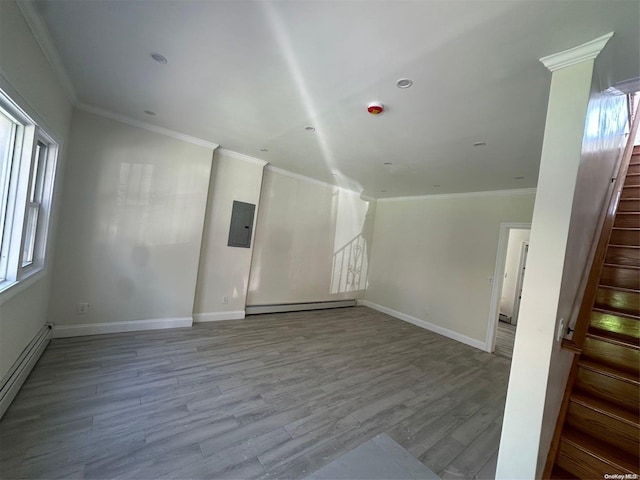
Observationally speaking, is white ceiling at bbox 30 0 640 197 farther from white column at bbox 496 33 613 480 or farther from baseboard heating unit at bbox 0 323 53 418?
baseboard heating unit at bbox 0 323 53 418

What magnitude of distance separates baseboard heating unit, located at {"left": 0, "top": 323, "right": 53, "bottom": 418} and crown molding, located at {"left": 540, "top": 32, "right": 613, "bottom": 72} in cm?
413

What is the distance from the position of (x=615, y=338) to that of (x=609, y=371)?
301mm

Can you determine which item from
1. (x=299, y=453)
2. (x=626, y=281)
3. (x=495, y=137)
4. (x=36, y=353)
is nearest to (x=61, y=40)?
(x=36, y=353)

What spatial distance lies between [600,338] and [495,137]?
187 centimetres

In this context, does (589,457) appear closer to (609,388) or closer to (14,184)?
(609,388)

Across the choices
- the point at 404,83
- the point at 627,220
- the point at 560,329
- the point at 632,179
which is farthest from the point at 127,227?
the point at 632,179

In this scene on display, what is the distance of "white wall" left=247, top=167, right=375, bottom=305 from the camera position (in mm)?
4645

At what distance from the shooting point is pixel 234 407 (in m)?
2.10

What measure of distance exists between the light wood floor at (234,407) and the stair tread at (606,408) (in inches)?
28.8

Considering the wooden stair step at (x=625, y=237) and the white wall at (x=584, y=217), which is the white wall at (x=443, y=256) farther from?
the white wall at (x=584, y=217)

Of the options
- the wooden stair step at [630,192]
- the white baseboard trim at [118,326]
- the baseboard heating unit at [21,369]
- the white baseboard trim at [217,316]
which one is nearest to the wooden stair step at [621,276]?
the wooden stair step at [630,192]

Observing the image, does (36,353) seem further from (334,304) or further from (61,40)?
(334,304)

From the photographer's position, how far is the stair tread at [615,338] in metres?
1.79

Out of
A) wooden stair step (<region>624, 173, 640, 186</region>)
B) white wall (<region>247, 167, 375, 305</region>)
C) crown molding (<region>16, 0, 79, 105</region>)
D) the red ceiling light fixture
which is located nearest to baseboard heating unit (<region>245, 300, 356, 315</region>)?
white wall (<region>247, 167, 375, 305</region>)
